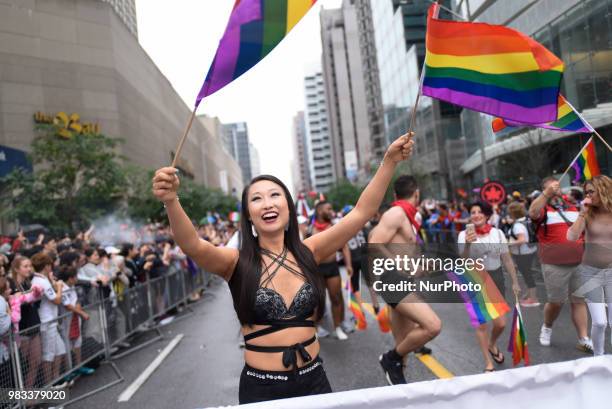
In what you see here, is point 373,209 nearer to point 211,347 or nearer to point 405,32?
point 211,347

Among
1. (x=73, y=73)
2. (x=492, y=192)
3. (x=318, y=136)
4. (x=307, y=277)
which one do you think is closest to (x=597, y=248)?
(x=307, y=277)

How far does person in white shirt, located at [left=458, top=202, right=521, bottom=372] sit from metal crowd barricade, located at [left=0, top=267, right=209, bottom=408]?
14.4ft

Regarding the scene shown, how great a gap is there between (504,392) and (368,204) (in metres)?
1.18

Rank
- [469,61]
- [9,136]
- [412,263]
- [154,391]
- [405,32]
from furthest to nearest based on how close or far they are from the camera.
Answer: [405,32]
[9,136]
[154,391]
[412,263]
[469,61]

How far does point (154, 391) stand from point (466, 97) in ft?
14.9

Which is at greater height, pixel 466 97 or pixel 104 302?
pixel 466 97

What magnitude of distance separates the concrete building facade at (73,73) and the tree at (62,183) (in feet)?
45.3

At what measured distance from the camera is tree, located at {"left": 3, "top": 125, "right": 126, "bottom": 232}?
19.6 meters

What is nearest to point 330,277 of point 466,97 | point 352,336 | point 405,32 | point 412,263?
point 352,336

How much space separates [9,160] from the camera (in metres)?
22.5

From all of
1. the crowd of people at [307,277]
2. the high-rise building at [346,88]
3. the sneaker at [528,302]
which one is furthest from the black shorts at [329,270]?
the high-rise building at [346,88]

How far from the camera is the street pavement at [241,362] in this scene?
5.16m

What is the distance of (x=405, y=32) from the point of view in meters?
48.9

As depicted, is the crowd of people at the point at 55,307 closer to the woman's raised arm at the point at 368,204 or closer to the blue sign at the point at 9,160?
the woman's raised arm at the point at 368,204
